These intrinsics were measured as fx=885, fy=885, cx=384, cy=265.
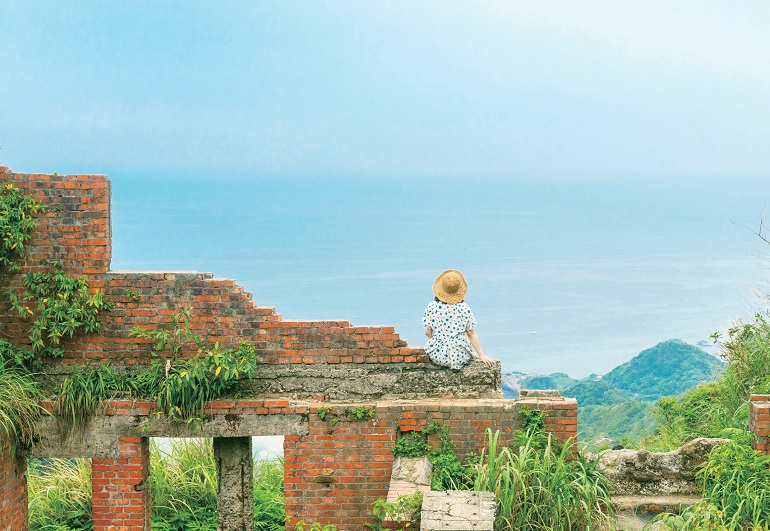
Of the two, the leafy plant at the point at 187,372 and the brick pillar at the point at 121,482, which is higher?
the leafy plant at the point at 187,372

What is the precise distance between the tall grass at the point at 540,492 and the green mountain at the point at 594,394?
536 inches

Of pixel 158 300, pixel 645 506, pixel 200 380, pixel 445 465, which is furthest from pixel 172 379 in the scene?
pixel 645 506

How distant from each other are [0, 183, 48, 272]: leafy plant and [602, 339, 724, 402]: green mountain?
770 inches

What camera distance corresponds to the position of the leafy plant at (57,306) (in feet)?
29.9

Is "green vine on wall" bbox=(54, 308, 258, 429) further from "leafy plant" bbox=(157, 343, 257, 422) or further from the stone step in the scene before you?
the stone step

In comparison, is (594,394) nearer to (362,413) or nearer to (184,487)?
(184,487)

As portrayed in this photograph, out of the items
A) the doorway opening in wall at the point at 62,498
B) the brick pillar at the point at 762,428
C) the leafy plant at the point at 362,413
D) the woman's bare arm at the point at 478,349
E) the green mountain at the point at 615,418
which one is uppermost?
the woman's bare arm at the point at 478,349

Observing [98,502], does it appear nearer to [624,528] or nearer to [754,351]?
[624,528]

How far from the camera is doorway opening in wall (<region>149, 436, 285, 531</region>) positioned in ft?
35.9

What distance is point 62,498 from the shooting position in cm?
1131

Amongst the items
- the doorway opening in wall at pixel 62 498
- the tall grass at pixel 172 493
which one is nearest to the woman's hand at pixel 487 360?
the tall grass at pixel 172 493

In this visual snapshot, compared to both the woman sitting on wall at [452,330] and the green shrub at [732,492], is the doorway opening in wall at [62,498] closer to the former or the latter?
the woman sitting on wall at [452,330]

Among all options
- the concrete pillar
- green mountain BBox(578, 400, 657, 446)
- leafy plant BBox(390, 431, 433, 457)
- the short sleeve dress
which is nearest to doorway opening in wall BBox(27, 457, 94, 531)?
the concrete pillar

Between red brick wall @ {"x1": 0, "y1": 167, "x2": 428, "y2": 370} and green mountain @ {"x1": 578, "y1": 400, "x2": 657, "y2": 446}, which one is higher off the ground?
red brick wall @ {"x1": 0, "y1": 167, "x2": 428, "y2": 370}
